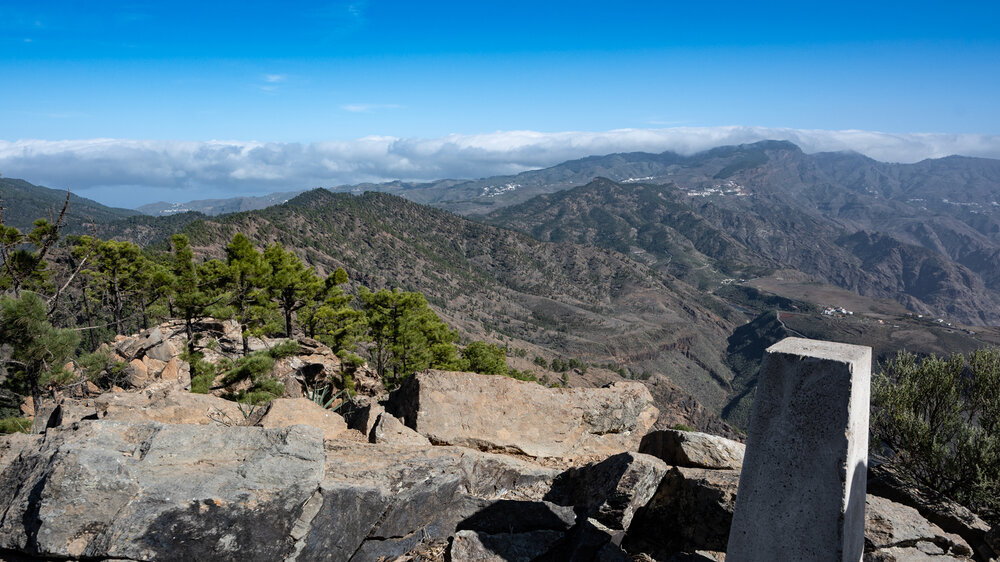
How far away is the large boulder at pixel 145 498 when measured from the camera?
18.9ft

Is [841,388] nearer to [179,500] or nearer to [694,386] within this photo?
[179,500]

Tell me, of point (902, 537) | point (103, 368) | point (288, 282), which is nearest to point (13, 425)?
point (103, 368)

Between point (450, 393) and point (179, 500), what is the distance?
25.0ft

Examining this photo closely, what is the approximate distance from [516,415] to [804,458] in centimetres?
824

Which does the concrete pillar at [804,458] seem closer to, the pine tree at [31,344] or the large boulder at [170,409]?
the large boulder at [170,409]

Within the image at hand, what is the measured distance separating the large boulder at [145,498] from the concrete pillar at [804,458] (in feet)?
18.6

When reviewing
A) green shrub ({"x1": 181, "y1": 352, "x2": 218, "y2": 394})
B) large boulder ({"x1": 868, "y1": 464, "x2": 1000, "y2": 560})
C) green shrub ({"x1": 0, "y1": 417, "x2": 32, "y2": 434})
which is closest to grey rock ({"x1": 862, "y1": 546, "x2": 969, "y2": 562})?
large boulder ({"x1": 868, "y1": 464, "x2": 1000, "y2": 560})

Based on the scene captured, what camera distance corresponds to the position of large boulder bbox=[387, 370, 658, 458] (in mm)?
12312

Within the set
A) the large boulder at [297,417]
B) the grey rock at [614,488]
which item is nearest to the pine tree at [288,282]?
the large boulder at [297,417]

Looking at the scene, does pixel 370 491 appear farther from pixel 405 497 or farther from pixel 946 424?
pixel 946 424

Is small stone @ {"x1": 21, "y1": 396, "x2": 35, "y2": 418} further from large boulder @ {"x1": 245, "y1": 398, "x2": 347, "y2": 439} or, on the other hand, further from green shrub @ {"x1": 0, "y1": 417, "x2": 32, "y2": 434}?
large boulder @ {"x1": 245, "y1": 398, "x2": 347, "y2": 439}

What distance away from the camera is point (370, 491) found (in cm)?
749

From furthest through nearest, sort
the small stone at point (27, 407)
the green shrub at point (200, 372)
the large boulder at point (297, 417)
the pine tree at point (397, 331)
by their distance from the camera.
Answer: the pine tree at point (397, 331) → the small stone at point (27, 407) → the green shrub at point (200, 372) → the large boulder at point (297, 417)

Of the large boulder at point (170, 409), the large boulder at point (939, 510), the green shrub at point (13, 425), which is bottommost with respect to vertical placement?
the large boulder at point (939, 510)
